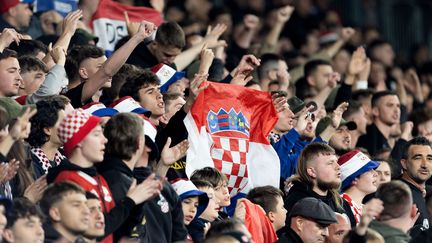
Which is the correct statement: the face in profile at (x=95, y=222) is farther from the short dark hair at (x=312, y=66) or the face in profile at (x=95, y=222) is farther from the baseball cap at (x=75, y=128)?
the short dark hair at (x=312, y=66)

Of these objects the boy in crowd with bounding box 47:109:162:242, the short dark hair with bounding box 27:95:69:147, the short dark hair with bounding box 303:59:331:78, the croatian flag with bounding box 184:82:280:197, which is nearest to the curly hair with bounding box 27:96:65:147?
the short dark hair with bounding box 27:95:69:147

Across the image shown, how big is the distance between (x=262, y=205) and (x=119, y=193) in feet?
8.07

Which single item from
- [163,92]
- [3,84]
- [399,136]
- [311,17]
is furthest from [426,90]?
[3,84]

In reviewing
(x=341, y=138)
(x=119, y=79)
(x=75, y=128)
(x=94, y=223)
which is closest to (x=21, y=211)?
(x=94, y=223)

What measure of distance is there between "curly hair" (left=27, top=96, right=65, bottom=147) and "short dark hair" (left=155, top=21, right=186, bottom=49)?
3.67m

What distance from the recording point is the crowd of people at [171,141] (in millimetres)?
10531

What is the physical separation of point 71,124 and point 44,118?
830 mm

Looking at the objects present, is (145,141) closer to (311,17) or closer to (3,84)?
(3,84)

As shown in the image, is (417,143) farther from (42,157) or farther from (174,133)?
(42,157)

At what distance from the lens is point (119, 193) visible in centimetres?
1070

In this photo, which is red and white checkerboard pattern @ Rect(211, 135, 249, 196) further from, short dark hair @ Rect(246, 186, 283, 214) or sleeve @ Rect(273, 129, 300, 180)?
sleeve @ Rect(273, 129, 300, 180)

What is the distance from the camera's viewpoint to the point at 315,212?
39.7 feet

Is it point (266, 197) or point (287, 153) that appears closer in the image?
point (266, 197)

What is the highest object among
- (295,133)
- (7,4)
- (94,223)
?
(94,223)
